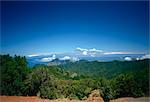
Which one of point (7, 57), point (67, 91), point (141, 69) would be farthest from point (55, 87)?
point (141, 69)

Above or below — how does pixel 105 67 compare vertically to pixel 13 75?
above

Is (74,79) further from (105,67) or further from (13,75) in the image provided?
(13,75)

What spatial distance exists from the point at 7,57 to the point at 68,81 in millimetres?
1353

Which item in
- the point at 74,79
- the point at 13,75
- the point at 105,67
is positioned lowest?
the point at 74,79

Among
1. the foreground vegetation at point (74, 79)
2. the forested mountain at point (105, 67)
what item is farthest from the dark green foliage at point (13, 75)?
the forested mountain at point (105, 67)

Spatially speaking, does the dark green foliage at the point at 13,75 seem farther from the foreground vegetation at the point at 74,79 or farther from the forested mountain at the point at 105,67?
the forested mountain at the point at 105,67

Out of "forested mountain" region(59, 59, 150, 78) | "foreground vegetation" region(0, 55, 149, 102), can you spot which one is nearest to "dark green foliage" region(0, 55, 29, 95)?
"foreground vegetation" region(0, 55, 149, 102)

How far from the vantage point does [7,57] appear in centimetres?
627

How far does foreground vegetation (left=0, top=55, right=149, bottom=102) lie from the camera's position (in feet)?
20.2

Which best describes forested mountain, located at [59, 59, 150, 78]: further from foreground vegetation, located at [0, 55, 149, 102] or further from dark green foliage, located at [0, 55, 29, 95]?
dark green foliage, located at [0, 55, 29, 95]

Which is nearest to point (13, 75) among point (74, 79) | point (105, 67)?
point (74, 79)

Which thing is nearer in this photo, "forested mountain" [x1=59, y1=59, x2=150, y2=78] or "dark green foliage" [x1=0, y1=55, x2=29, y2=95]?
"forested mountain" [x1=59, y1=59, x2=150, y2=78]

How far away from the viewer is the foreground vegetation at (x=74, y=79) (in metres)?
6.16

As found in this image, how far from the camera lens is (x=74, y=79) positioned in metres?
6.43
